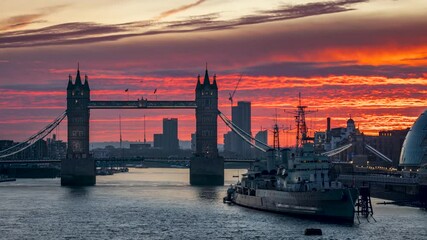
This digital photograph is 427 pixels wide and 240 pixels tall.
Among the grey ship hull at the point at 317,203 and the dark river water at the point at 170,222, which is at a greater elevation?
the grey ship hull at the point at 317,203

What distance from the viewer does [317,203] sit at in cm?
12700

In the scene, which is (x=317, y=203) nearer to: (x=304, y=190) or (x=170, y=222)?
(x=304, y=190)

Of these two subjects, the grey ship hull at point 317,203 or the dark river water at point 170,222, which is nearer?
the dark river water at point 170,222

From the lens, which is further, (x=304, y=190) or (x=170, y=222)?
(x=304, y=190)

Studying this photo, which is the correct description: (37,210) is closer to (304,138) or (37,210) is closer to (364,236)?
(304,138)

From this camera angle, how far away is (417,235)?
111000mm

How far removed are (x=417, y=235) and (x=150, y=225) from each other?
31557mm

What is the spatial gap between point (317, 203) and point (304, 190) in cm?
607

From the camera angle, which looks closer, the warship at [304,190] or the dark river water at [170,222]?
the dark river water at [170,222]

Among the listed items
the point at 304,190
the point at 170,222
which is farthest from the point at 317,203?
the point at 170,222

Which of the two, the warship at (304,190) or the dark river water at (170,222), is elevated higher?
the warship at (304,190)

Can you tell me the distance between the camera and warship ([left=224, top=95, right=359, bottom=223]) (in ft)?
408

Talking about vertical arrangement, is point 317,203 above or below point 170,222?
above

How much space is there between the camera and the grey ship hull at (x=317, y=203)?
407 ft
